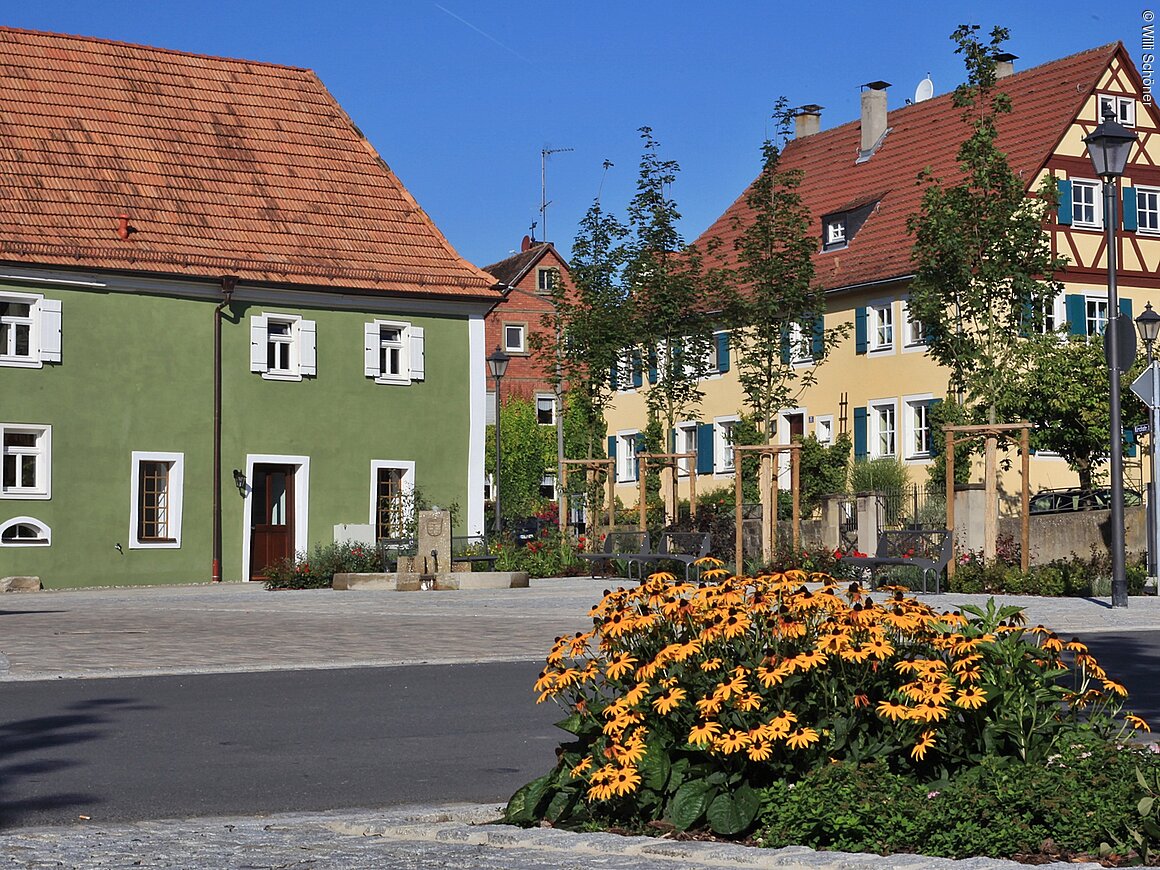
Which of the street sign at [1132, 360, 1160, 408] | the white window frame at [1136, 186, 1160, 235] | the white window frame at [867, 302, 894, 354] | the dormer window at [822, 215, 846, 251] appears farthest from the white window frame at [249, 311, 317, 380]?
the white window frame at [1136, 186, 1160, 235]

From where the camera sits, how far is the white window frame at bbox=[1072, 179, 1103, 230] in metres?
48.2

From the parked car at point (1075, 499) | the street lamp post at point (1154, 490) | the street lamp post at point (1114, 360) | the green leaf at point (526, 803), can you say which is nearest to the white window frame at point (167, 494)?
the parked car at point (1075, 499)

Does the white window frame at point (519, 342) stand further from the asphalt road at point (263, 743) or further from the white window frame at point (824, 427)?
the asphalt road at point (263, 743)

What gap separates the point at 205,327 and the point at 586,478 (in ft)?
32.5

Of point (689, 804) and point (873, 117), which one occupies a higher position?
point (873, 117)

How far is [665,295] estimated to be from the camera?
37469mm

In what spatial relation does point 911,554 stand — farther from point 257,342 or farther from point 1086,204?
point 1086,204

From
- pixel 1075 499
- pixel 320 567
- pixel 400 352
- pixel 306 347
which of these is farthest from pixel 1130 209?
pixel 320 567

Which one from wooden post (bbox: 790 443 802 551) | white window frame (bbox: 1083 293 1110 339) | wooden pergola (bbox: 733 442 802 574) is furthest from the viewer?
white window frame (bbox: 1083 293 1110 339)

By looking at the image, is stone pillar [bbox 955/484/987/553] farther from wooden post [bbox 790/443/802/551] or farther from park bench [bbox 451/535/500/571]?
park bench [bbox 451/535/500/571]

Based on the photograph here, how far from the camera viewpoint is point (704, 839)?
6.95 metres

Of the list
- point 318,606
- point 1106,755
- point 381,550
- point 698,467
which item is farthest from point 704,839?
point 698,467

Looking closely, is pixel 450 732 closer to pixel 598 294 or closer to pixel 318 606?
pixel 318 606

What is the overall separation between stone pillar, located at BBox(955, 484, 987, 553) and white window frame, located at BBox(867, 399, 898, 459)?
21771 mm
